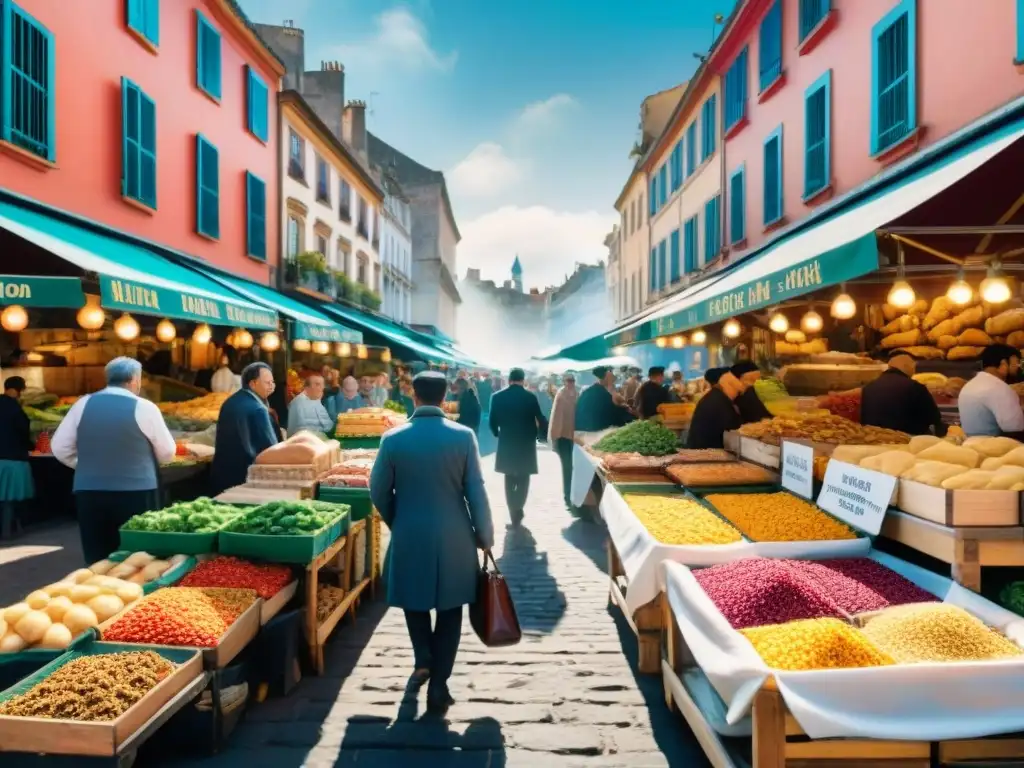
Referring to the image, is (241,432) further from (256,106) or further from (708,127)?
(708,127)

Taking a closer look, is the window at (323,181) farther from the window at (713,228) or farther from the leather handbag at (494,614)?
the leather handbag at (494,614)

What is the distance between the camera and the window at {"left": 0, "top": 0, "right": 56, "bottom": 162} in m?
8.48

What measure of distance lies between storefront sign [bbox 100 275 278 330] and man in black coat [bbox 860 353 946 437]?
7.52 metres

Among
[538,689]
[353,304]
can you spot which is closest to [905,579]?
[538,689]

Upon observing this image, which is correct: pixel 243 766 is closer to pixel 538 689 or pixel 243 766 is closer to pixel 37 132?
pixel 538 689

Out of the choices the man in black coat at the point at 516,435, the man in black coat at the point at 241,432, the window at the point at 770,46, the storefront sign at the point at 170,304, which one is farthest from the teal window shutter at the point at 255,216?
the window at the point at 770,46

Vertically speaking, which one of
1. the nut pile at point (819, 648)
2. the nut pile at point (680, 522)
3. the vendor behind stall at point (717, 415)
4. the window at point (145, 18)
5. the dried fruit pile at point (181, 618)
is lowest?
the dried fruit pile at point (181, 618)

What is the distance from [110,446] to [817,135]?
12.7 metres

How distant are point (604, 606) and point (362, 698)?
8.41 feet

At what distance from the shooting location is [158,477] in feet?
17.6

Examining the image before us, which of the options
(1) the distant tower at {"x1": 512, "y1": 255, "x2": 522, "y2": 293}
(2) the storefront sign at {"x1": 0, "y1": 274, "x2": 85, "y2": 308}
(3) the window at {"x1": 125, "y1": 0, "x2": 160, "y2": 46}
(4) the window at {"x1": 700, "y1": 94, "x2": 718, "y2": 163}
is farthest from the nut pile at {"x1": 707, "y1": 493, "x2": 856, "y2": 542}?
(1) the distant tower at {"x1": 512, "y1": 255, "x2": 522, "y2": 293}

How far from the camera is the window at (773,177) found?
46.9 ft

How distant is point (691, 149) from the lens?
70.9 feet

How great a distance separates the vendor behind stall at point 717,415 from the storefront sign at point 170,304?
601 cm
